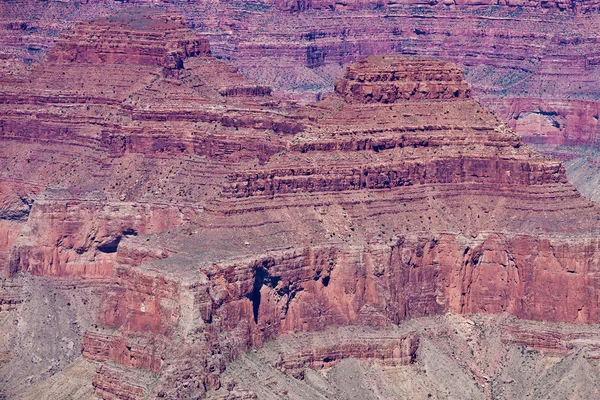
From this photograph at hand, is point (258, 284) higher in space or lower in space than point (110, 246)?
higher

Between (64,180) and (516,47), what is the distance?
5904cm

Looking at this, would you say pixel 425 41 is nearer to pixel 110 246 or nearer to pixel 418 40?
pixel 418 40

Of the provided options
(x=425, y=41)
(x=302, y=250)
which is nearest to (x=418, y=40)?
(x=425, y=41)

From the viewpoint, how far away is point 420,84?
123438mm

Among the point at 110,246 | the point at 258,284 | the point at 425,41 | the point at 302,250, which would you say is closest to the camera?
the point at 258,284

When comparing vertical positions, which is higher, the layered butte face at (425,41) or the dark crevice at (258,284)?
the dark crevice at (258,284)

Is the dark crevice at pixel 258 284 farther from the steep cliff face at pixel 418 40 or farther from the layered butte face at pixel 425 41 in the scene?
the steep cliff face at pixel 418 40

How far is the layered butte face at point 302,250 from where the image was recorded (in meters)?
108

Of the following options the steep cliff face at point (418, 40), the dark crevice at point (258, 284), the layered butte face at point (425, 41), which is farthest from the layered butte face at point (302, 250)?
the steep cliff face at point (418, 40)

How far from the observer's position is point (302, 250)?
113m

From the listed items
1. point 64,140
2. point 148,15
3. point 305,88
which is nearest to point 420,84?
point 64,140

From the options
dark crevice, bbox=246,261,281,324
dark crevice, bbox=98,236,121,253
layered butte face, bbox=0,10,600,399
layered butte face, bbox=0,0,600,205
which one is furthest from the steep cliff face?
dark crevice, bbox=246,261,281,324

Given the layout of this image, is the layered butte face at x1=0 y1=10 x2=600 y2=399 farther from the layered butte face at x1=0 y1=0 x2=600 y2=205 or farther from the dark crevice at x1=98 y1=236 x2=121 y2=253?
the layered butte face at x1=0 y1=0 x2=600 y2=205

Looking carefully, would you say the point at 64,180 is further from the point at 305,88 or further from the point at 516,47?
the point at 516,47
